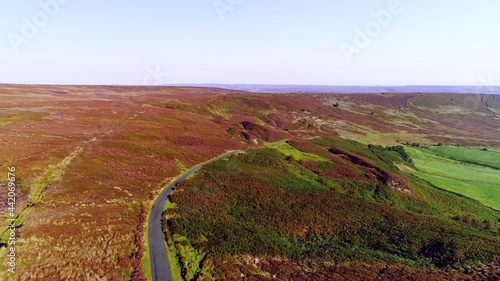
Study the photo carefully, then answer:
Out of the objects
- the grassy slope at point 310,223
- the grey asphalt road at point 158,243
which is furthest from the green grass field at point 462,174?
the grey asphalt road at point 158,243

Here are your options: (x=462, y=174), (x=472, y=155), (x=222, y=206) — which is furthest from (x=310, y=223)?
(x=472, y=155)

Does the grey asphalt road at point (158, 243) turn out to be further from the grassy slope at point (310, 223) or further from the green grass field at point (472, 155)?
the green grass field at point (472, 155)

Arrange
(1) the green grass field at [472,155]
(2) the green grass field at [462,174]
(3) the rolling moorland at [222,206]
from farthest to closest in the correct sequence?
(1) the green grass field at [472,155] → (2) the green grass field at [462,174] → (3) the rolling moorland at [222,206]

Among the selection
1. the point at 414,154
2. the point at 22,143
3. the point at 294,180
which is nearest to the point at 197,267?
the point at 294,180

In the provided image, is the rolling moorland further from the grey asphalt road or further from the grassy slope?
the grey asphalt road

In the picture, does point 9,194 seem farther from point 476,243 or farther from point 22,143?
point 476,243

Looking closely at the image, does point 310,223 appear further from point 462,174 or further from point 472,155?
point 472,155
